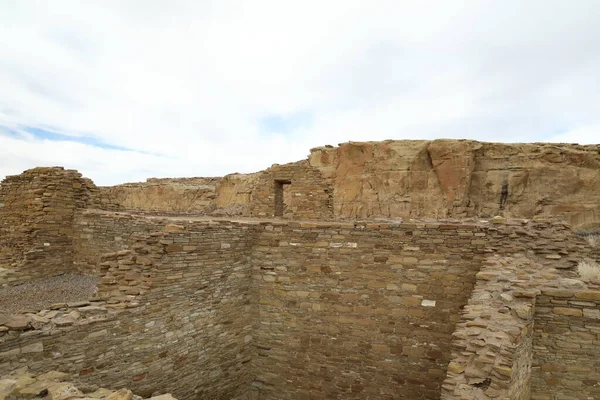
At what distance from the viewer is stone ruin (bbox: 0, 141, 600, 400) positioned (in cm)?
501

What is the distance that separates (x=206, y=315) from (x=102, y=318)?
1918 mm

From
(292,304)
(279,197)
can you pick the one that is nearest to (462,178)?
(279,197)

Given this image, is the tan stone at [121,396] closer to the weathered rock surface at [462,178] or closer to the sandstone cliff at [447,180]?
the sandstone cliff at [447,180]

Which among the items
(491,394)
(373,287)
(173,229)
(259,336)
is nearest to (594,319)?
(491,394)

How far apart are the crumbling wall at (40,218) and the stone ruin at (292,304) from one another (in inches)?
1.5

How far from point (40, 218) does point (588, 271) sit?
1212cm

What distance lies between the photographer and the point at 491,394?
3.93 metres

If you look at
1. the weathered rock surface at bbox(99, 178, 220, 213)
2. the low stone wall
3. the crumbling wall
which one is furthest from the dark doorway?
the weathered rock surface at bbox(99, 178, 220, 213)

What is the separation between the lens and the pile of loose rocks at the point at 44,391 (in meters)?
3.94

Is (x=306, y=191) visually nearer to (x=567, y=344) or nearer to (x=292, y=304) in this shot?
(x=292, y=304)

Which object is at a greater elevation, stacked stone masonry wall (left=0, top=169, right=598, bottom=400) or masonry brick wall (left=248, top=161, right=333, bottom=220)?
masonry brick wall (left=248, top=161, right=333, bottom=220)

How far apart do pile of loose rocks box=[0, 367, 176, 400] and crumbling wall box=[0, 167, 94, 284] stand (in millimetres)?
6599

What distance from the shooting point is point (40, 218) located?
10242 mm

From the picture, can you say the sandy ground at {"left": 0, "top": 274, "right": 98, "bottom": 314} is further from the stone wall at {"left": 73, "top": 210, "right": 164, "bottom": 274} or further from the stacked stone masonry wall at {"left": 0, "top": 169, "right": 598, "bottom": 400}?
the stacked stone masonry wall at {"left": 0, "top": 169, "right": 598, "bottom": 400}
